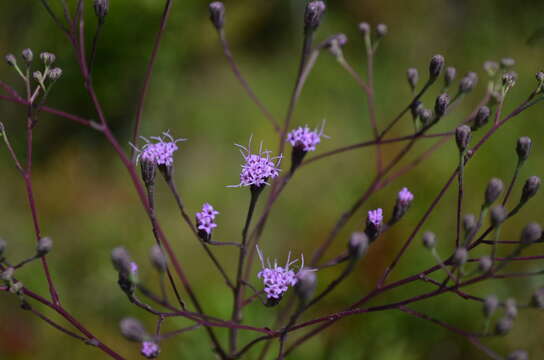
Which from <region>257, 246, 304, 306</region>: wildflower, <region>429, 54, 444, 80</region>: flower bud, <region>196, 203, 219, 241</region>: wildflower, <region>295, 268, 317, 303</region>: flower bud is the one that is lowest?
<region>295, 268, 317, 303</region>: flower bud

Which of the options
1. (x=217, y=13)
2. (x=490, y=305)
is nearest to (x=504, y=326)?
(x=490, y=305)

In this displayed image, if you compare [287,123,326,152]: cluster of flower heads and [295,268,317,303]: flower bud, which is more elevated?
[287,123,326,152]: cluster of flower heads

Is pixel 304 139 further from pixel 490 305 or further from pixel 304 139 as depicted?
pixel 490 305

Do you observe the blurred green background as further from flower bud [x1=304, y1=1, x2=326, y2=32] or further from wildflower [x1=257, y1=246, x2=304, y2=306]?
flower bud [x1=304, y1=1, x2=326, y2=32]

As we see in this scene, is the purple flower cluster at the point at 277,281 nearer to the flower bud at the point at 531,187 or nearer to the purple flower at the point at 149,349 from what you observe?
the purple flower at the point at 149,349

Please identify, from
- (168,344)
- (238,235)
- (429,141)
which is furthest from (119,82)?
(429,141)

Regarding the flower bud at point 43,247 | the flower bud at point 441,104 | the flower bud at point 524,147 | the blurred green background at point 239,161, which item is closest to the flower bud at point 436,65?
the flower bud at point 441,104

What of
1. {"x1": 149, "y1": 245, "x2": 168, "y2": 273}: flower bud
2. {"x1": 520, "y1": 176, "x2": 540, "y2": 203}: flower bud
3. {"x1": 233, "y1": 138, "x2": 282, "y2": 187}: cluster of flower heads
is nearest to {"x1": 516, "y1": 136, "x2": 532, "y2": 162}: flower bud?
{"x1": 520, "y1": 176, "x2": 540, "y2": 203}: flower bud
